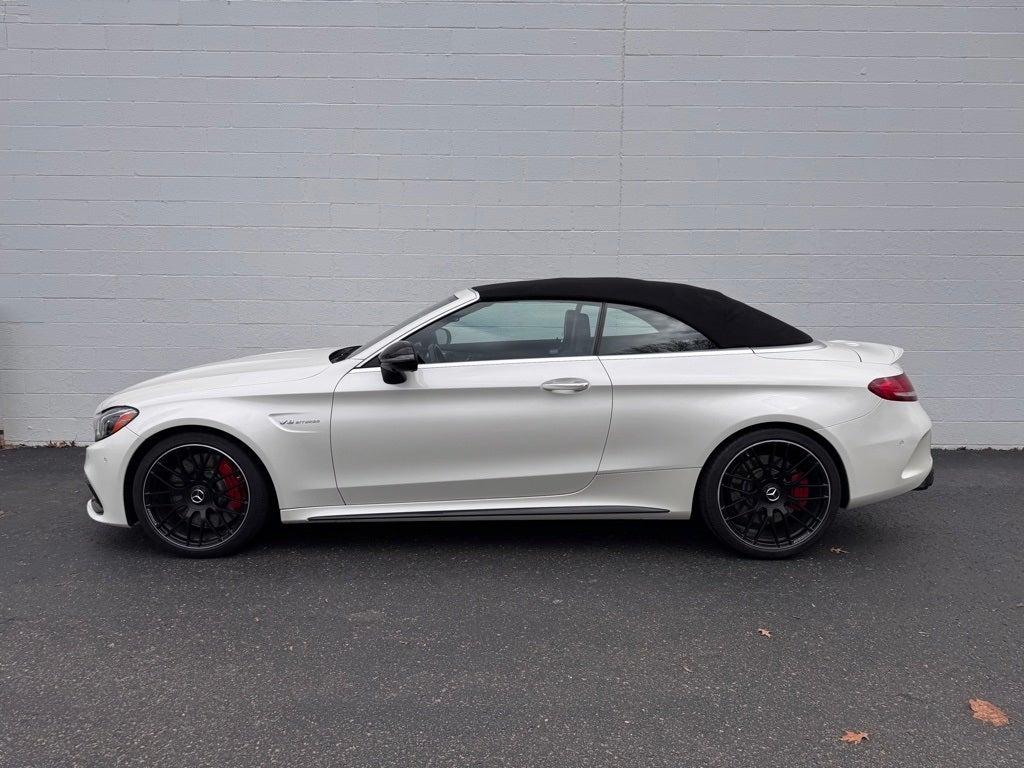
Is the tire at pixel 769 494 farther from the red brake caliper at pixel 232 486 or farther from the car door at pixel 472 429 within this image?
the red brake caliper at pixel 232 486

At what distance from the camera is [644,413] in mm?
4348

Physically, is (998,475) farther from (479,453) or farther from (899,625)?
(479,453)

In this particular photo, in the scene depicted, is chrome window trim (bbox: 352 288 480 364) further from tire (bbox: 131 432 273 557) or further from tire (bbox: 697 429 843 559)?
tire (bbox: 697 429 843 559)

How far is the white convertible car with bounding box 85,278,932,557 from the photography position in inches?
171

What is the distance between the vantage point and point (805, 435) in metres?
4.36

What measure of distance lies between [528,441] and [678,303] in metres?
1.15

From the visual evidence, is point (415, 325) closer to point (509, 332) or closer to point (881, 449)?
point (509, 332)

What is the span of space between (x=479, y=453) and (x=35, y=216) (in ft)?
16.6

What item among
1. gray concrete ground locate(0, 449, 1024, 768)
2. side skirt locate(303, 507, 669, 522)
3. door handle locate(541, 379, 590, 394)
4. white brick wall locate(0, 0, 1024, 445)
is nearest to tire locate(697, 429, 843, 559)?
gray concrete ground locate(0, 449, 1024, 768)

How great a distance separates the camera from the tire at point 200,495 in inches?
172

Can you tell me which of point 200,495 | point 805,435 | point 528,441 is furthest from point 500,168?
point 200,495

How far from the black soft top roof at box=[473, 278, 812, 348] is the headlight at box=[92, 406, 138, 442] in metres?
1.98

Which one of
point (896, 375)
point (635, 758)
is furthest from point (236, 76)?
point (635, 758)

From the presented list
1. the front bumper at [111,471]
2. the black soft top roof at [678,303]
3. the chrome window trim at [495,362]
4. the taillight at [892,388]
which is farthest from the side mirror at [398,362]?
the taillight at [892,388]
